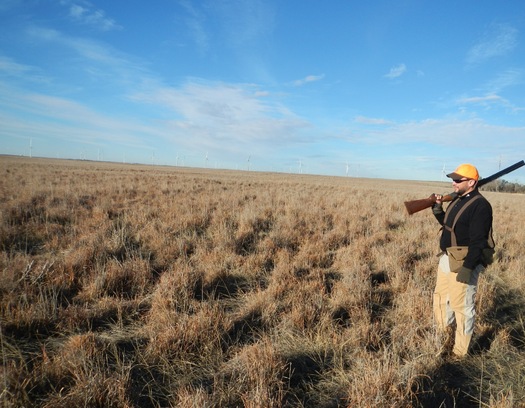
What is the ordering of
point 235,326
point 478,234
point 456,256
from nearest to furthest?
point 478,234
point 456,256
point 235,326

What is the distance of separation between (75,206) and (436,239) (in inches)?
440

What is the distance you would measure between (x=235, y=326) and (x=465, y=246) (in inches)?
112

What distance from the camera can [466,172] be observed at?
338cm

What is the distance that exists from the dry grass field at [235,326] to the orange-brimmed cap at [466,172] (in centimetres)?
185

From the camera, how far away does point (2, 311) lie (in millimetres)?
3508

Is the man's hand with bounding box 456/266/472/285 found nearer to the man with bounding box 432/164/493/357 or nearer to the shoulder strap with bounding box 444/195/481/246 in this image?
the man with bounding box 432/164/493/357

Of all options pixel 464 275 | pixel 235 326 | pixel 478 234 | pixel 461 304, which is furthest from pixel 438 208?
pixel 235 326

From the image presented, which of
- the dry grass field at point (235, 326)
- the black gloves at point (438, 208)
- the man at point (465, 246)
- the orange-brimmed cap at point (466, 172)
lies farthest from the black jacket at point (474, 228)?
the dry grass field at point (235, 326)

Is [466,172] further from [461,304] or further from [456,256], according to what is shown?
[461,304]

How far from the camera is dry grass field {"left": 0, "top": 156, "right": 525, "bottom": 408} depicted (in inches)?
101

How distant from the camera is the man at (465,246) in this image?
3150 mm

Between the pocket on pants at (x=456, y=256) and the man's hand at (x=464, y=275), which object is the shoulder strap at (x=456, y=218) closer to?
the pocket on pants at (x=456, y=256)

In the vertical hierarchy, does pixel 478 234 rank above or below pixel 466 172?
below

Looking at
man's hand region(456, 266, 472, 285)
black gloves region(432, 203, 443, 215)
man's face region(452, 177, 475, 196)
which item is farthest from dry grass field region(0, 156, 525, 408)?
man's face region(452, 177, 475, 196)
